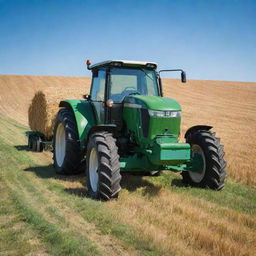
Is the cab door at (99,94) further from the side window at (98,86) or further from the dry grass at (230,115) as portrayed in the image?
the dry grass at (230,115)

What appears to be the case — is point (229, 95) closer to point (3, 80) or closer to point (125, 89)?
point (3, 80)

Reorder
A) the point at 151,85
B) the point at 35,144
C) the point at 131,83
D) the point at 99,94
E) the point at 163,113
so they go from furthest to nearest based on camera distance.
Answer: the point at 35,144, the point at 99,94, the point at 151,85, the point at 131,83, the point at 163,113

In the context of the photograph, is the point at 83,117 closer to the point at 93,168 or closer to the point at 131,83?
the point at 131,83

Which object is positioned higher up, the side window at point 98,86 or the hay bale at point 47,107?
the side window at point 98,86

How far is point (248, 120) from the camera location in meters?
21.5

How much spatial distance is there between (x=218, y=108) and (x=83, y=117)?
20.8 meters

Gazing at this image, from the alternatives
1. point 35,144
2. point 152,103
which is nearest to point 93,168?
point 152,103

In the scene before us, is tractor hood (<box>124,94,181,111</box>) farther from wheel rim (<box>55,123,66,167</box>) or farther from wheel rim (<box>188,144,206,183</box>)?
wheel rim (<box>55,123,66,167</box>)

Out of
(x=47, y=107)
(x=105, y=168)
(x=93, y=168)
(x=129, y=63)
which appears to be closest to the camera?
(x=105, y=168)

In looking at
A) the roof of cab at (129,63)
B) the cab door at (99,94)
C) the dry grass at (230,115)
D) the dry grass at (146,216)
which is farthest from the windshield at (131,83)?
the dry grass at (230,115)

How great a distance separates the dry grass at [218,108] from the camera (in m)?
9.83

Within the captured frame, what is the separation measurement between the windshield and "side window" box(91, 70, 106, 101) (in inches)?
9.7

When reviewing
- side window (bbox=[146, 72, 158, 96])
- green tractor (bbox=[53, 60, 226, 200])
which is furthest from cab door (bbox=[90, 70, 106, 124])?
side window (bbox=[146, 72, 158, 96])

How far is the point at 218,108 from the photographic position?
26.7 m
